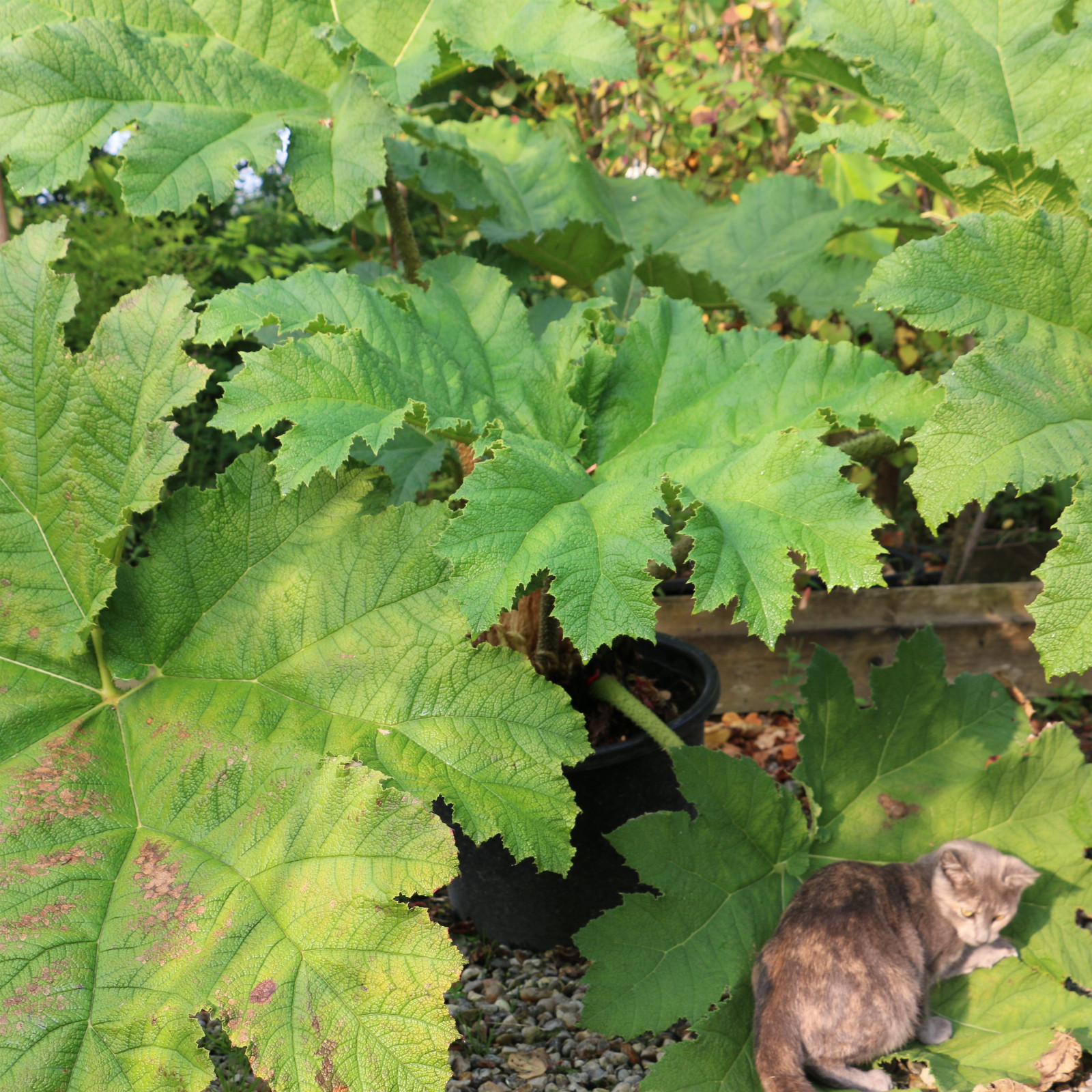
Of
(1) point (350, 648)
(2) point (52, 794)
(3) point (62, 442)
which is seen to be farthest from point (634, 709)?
(3) point (62, 442)

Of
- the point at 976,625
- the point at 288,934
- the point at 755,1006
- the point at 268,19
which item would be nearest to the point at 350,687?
the point at 288,934

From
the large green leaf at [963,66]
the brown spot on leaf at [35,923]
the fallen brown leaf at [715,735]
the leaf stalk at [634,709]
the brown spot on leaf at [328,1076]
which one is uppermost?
the large green leaf at [963,66]

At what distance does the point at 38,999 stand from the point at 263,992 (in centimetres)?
27

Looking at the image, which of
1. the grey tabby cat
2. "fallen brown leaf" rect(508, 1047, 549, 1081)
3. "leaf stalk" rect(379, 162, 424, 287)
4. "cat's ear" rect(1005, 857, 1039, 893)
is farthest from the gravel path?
"leaf stalk" rect(379, 162, 424, 287)

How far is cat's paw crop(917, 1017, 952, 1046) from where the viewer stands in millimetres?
1601

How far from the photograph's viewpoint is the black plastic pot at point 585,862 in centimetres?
194

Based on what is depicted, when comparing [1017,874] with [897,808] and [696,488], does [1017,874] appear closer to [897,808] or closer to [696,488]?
[897,808]

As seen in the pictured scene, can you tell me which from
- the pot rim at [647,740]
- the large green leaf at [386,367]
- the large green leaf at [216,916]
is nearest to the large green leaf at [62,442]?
the large green leaf at [386,367]

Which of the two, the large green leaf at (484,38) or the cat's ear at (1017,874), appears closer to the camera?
the cat's ear at (1017,874)

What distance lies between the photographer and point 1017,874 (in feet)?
5.56

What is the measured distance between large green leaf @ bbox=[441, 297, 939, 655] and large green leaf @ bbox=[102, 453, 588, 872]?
24 cm

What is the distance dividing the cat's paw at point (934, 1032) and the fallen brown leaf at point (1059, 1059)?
0.15 m

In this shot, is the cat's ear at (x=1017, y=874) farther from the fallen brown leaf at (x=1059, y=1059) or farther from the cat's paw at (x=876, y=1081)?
the cat's paw at (x=876, y=1081)

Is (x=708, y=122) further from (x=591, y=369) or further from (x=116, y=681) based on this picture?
(x=116, y=681)
